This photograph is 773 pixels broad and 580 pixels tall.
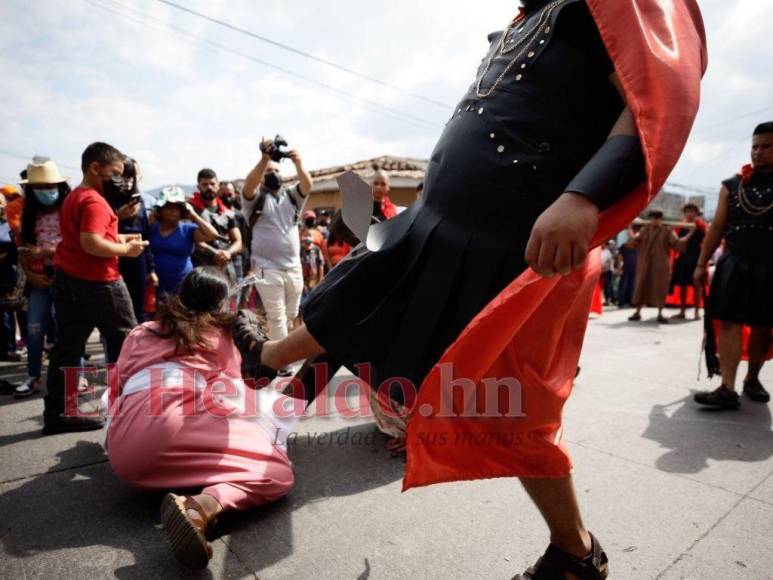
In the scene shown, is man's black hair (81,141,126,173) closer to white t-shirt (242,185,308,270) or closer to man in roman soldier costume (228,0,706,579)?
white t-shirt (242,185,308,270)

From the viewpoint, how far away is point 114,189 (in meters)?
3.02

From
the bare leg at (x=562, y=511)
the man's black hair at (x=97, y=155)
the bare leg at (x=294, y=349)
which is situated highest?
the man's black hair at (x=97, y=155)

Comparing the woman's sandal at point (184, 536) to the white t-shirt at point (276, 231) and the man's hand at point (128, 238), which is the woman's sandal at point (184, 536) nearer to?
the man's hand at point (128, 238)

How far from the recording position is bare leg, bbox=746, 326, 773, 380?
334 cm

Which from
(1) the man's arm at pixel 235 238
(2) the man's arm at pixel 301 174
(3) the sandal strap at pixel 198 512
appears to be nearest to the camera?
(3) the sandal strap at pixel 198 512

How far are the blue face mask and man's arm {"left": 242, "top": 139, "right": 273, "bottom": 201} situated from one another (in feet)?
4.39

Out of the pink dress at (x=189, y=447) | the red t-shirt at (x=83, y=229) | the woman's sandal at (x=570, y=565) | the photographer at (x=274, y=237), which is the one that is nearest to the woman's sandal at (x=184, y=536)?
the pink dress at (x=189, y=447)

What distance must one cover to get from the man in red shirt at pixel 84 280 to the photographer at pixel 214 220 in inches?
67.5

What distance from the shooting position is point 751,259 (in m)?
3.16

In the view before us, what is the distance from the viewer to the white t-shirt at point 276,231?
159 inches

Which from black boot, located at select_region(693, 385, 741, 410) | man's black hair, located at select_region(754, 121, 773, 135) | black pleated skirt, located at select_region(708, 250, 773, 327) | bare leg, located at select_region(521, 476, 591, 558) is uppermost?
man's black hair, located at select_region(754, 121, 773, 135)

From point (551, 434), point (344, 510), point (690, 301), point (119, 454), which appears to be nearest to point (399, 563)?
point (344, 510)

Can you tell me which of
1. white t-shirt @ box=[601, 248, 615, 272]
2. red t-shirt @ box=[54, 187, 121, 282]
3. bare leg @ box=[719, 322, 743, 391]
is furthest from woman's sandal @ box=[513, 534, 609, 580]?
white t-shirt @ box=[601, 248, 615, 272]

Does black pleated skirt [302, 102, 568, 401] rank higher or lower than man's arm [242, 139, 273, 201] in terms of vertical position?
lower
